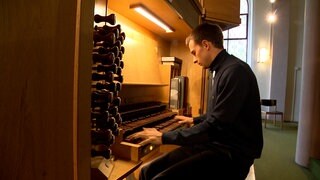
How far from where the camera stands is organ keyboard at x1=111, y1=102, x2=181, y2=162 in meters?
1.46

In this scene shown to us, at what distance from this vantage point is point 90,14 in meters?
0.81

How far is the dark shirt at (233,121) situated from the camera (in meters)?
1.37

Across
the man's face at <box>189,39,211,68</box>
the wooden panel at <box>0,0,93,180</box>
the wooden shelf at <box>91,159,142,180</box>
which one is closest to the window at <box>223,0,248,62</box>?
the man's face at <box>189,39,211,68</box>

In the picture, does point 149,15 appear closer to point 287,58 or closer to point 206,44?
point 206,44

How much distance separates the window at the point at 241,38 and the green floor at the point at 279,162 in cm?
404

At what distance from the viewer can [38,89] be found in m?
0.80

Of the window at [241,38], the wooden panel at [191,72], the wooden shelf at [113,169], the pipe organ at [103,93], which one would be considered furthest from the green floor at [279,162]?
the window at [241,38]

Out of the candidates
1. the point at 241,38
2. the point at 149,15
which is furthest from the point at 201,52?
the point at 241,38

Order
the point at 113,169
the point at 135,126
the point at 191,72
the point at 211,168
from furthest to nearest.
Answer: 1. the point at 191,72
2. the point at 135,126
3. the point at 211,168
4. the point at 113,169

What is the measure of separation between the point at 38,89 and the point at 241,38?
9170mm

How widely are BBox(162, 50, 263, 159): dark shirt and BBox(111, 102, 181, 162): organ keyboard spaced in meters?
0.20

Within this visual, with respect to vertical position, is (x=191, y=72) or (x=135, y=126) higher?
(x=191, y=72)

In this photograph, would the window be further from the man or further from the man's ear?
the man

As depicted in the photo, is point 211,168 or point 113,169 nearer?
point 113,169
